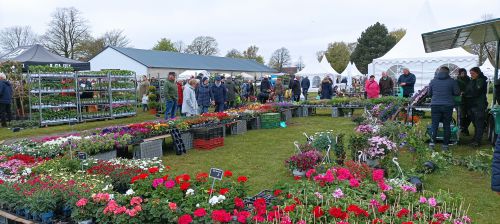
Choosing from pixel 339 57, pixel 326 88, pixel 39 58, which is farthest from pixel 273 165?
pixel 339 57

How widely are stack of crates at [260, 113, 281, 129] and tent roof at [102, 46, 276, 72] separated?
2892 centimetres

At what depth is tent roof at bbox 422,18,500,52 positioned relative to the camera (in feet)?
22.3

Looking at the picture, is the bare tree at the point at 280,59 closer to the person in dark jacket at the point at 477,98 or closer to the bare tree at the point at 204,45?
the bare tree at the point at 204,45

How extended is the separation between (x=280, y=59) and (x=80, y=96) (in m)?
65.9

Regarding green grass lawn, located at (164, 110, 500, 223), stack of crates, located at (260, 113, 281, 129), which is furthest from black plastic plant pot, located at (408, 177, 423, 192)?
stack of crates, located at (260, 113, 281, 129)

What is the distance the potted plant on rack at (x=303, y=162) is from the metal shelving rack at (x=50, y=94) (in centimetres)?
1040

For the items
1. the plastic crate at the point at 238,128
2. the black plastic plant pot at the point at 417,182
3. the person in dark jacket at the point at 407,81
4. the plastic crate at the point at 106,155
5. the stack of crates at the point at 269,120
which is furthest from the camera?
the person in dark jacket at the point at 407,81

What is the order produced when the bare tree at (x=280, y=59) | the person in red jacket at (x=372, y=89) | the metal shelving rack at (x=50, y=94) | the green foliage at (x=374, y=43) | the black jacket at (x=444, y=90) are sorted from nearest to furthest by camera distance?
the black jacket at (x=444, y=90), the metal shelving rack at (x=50, y=94), the person in red jacket at (x=372, y=89), the green foliage at (x=374, y=43), the bare tree at (x=280, y=59)

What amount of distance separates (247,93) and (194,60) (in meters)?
25.5

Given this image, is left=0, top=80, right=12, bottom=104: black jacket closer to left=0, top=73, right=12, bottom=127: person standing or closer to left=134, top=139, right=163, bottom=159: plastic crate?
left=0, top=73, right=12, bottom=127: person standing

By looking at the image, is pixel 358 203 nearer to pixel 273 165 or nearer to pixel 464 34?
pixel 273 165

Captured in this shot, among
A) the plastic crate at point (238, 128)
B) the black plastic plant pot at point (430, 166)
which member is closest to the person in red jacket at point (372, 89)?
the plastic crate at point (238, 128)

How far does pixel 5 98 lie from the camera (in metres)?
13.0

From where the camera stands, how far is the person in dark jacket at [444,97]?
771 centimetres
